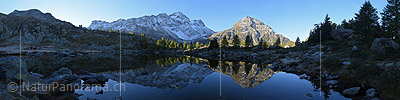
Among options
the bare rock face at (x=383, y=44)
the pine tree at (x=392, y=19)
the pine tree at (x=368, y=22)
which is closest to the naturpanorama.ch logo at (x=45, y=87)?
the bare rock face at (x=383, y=44)

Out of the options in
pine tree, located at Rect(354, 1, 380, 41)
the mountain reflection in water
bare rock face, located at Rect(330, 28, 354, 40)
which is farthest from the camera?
bare rock face, located at Rect(330, 28, 354, 40)

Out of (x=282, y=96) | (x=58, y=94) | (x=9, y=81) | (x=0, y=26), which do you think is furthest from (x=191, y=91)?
(x=0, y=26)

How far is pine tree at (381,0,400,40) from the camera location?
904 inches

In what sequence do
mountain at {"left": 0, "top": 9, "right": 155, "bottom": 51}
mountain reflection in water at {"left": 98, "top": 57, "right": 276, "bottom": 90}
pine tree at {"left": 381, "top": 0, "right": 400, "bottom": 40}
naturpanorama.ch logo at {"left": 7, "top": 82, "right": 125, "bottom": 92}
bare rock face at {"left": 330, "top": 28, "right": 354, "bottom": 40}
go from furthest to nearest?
mountain at {"left": 0, "top": 9, "right": 155, "bottom": 51}, bare rock face at {"left": 330, "top": 28, "right": 354, "bottom": 40}, pine tree at {"left": 381, "top": 0, "right": 400, "bottom": 40}, mountain reflection in water at {"left": 98, "top": 57, "right": 276, "bottom": 90}, naturpanorama.ch logo at {"left": 7, "top": 82, "right": 125, "bottom": 92}

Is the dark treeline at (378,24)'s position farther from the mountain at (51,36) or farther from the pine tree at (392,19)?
the mountain at (51,36)

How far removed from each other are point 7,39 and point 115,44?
253ft

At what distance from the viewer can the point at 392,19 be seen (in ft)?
78.6

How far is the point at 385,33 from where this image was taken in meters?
25.0

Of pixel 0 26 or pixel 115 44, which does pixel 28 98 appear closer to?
pixel 115 44

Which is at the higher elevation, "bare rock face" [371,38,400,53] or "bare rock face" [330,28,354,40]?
"bare rock face" [330,28,354,40]

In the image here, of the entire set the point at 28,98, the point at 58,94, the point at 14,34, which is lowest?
the point at 58,94

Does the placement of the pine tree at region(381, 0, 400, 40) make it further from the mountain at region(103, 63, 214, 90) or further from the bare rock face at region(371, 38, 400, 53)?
the mountain at region(103, 63, 214, 90)

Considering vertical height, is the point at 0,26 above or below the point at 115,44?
above

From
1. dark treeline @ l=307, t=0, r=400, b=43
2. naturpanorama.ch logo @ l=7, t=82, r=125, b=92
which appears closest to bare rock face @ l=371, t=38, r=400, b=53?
dark treeline @ l=307, t=0, r=400, b=43
